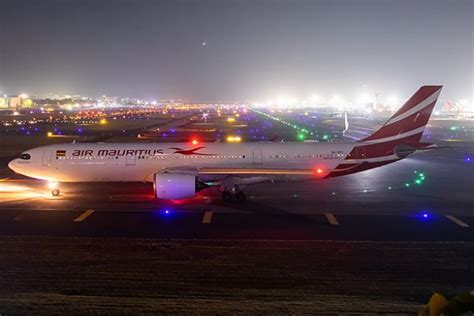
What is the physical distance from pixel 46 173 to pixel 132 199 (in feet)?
20.5

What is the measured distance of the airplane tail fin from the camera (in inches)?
1177

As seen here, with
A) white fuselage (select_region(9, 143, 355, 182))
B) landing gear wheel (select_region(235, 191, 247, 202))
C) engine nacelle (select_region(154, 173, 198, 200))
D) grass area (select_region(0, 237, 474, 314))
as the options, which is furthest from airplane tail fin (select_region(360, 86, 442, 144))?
engine nacelle (select_region(154, 173, 198, 200))

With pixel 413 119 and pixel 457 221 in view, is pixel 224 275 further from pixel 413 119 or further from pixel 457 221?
pixel 413 119

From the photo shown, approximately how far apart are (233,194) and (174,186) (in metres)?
3.90

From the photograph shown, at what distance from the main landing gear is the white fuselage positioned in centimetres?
221

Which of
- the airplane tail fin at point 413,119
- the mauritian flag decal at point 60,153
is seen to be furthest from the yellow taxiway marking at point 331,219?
the mauritian flag decal at point 60,153

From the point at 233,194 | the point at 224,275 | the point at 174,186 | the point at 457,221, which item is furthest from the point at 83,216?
the point at 457,221

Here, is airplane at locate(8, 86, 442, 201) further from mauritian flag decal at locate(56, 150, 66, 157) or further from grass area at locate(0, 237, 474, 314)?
grass area at locate(0, 237, 474, 314)

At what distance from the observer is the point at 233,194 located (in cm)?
2769

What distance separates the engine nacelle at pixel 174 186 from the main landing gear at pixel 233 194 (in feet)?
8.02

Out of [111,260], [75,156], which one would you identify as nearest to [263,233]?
[111,260]

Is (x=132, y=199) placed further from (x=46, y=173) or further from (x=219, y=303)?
(x=219, y=303)

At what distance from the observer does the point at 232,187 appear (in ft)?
90.3

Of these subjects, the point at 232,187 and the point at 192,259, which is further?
the point at 232,187
